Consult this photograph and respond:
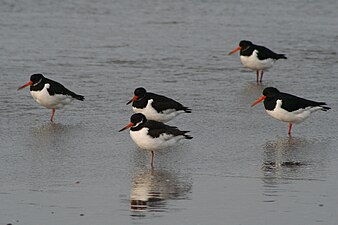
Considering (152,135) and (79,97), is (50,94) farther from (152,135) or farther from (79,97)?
(152,135)

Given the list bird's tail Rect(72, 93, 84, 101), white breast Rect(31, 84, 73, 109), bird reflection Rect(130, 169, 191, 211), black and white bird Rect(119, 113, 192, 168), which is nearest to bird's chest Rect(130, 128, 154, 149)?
black and white bird Rect(119, 113, 192, 168)

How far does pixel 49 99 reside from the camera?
11.2 meters

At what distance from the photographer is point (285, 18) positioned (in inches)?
832

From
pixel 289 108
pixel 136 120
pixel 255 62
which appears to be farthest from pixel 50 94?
pixel 255 62

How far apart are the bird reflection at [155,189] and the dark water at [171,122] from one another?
2 cm

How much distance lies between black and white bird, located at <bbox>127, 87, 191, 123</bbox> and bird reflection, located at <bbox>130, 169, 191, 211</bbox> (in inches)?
78.4

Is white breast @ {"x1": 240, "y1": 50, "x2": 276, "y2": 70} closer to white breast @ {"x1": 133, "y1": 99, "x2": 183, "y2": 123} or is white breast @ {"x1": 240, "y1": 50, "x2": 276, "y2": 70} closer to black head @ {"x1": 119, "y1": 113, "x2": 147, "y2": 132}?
white breast @ {"x1": 133, "y1": 99, "x2": 183, "y2": 123}

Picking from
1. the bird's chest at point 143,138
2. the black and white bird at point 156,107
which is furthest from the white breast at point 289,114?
the bird's chest at point 143,138

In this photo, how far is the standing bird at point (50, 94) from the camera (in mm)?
11242

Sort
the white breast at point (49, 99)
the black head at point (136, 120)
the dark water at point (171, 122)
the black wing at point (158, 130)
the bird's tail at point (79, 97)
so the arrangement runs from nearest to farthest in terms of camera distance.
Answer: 1. the dark water at point (171, 122)
2. the black wing at point (158, 130)
3. the black head at point (136, 120)
4. the white breast at point (49, 99)
5. the bird's tail at point (79, 97)

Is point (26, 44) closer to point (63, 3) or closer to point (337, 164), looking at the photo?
point (63, 3)

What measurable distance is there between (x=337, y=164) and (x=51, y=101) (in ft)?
13.7

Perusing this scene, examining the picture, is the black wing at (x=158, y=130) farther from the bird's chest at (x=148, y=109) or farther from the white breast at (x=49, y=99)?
the white breast at (x=49, y=99)

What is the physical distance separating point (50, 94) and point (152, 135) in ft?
8.75
